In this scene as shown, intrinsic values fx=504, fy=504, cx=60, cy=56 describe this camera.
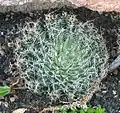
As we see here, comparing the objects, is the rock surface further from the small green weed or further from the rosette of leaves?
the small green weed

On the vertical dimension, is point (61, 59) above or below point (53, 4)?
below

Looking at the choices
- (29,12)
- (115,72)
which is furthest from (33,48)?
(115,72)

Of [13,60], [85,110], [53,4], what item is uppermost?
[53,4]

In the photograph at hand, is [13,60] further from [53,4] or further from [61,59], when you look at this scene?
[53,4]

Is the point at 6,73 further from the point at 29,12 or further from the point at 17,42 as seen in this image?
the point at 29,12

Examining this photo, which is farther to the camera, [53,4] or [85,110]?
[53,4]

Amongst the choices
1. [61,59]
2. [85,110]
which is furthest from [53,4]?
[85,110]

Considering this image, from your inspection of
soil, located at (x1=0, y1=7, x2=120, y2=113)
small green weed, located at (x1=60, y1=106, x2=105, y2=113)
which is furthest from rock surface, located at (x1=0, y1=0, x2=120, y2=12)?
Result: small green weed, located at (x1=60, y1=106, x2=105, y2=113)
